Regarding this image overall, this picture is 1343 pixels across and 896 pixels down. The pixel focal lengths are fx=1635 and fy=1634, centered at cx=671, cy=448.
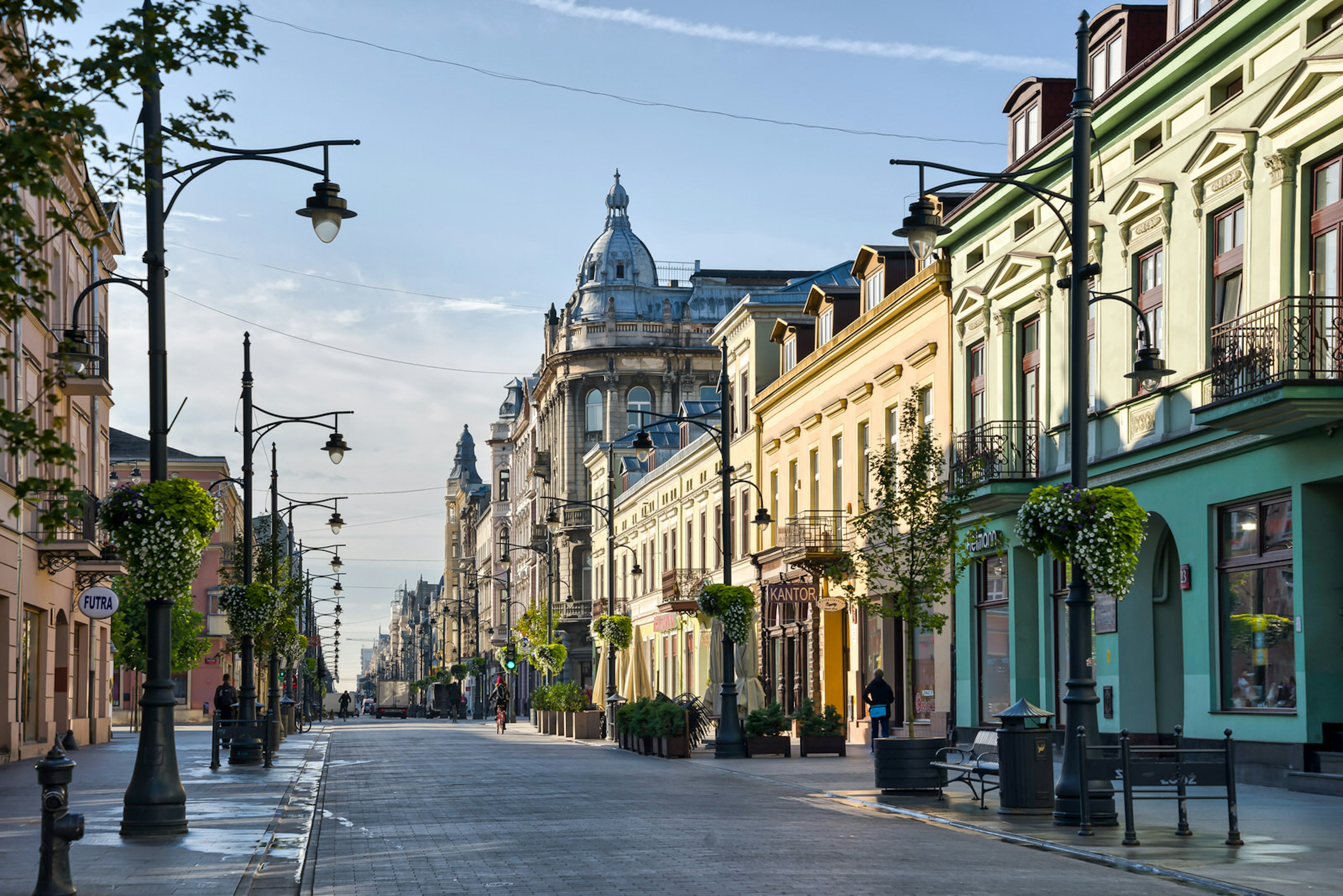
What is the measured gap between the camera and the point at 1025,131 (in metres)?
29.5

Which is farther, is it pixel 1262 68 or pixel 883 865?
pixel 1262 68

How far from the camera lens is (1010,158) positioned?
30.0 meters

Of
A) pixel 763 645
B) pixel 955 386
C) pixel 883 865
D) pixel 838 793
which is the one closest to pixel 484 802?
pixel 838 793

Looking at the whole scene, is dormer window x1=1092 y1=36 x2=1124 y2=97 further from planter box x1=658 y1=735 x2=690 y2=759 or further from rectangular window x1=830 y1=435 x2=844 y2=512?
planter box x1=658 y1=735 x2=690 y2=759

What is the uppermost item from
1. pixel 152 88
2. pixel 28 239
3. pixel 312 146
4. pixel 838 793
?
pixel 312 146

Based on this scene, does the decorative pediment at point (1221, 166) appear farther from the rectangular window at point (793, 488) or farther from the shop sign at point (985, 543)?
the rectangular window at point (793, 488)

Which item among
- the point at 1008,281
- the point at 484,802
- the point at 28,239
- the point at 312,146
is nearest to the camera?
the point at 28,239

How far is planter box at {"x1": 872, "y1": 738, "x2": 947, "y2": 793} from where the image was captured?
780 inches

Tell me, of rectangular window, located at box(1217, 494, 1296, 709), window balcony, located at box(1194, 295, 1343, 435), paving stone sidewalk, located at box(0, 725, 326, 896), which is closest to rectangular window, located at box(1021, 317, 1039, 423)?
rectangular window, located at box(1217, 494, 1296, 709)

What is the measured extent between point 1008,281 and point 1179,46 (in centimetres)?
715

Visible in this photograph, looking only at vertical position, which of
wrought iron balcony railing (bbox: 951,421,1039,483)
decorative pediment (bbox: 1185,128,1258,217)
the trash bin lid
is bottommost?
the trash bin lid

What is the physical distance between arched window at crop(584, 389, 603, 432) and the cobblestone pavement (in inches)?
2412

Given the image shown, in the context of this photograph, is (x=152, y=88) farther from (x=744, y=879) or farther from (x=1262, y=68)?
(x=1262, y=68)

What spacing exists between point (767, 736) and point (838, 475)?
34.0 ft
